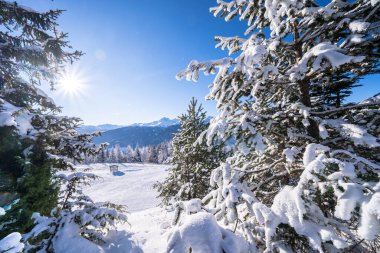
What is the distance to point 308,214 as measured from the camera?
2.66 meters

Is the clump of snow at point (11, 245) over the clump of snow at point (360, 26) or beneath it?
beneath

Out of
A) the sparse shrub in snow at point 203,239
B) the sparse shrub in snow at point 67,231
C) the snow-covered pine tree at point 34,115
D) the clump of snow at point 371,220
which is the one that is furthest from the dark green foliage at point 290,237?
the snow-covered pine tree at point 34,115

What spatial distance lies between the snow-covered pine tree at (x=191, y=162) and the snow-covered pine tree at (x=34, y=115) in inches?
241

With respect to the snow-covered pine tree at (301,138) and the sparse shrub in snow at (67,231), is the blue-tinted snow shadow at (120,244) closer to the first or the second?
the sparse shrub in snow at (67,231)

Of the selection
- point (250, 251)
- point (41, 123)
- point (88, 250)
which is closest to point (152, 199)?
point (41, 123)

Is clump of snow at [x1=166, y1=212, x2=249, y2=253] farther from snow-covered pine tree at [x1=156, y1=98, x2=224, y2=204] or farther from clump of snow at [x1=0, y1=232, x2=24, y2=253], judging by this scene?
snow-covered pine tree at [x1=156, y1=98, x2=224, y2=204]

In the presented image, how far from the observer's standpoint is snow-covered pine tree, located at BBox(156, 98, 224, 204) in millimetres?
12133

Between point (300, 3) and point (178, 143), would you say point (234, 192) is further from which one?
point (178, 143)

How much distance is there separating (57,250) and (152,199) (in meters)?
25.8

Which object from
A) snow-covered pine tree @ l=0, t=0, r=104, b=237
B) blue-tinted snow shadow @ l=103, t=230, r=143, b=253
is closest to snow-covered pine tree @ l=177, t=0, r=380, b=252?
blue-tinted snow shadow @ l=103, t=230, r=143, b=253

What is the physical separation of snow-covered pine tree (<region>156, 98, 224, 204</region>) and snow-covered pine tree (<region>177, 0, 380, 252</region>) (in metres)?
7.13

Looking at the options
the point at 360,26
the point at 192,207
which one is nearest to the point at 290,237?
the point at 192,207

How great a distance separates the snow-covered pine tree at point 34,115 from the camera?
5641 mm

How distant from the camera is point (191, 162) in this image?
12812 mm
